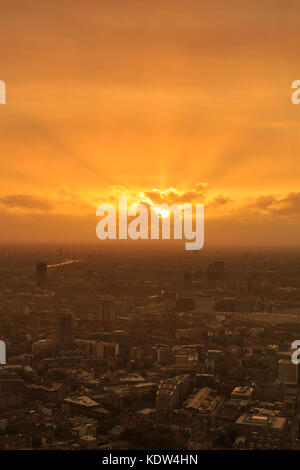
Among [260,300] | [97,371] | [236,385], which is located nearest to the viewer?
[236,385]

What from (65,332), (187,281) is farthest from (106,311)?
(187,281)

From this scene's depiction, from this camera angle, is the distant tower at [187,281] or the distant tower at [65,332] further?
the distant tower at [187,281]

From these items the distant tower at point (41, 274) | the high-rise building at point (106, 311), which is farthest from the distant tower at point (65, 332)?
the distant tower at point (41, 274)

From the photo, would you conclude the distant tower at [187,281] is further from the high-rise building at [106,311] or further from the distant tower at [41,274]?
the high-rise building at [106,311]

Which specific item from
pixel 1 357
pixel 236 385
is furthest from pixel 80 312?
pixel 236 385

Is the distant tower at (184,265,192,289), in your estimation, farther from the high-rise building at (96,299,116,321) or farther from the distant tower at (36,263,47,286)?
the high-rise building at (96,299,116,321)

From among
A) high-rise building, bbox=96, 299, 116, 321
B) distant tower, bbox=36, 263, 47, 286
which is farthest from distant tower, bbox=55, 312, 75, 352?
distant tower, bbox=36, 263, 47, 286

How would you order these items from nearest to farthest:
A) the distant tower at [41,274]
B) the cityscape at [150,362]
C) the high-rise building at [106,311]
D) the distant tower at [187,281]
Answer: the cityscape at [150,362]
the high-rise building at [106,311]
the distant tower at [187,281]
the distant tower at [41,274]
